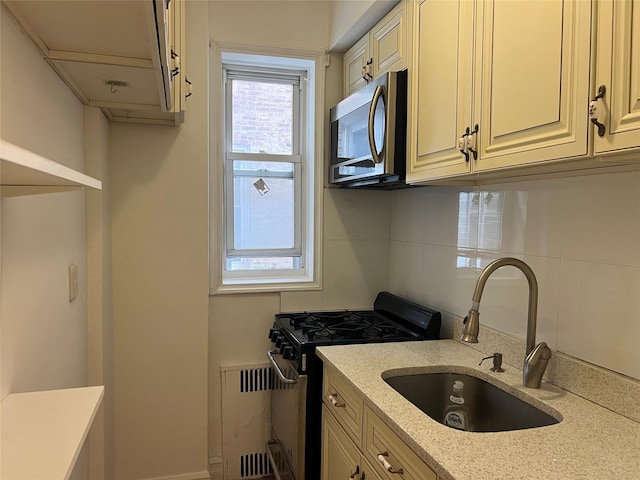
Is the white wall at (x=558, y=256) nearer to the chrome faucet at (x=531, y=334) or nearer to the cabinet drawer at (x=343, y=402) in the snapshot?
the chrome faucet at (x=531, y=334)

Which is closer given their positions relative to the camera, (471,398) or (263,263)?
(471,398)

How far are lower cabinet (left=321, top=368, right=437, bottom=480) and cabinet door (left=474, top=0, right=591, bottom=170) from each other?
0.83 m

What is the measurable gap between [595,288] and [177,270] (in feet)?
5.88

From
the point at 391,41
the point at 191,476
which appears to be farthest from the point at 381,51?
the point at 191,476

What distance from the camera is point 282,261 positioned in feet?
9.36

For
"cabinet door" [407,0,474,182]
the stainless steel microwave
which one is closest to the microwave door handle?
the stainless steel microwave

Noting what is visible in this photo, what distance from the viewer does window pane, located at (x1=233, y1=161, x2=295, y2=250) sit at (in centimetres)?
276

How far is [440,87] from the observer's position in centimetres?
166

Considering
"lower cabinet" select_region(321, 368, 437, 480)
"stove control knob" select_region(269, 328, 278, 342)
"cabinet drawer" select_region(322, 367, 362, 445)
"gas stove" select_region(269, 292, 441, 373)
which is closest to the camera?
"lower cabinet" select_region(321, 368, 437, 480)

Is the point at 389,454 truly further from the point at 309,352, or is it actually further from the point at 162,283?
the point at 162,283

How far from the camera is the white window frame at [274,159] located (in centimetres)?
254

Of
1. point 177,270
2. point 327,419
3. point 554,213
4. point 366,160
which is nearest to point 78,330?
point 177,270

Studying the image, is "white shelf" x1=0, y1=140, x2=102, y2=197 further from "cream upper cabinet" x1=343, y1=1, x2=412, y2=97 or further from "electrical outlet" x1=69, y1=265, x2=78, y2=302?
"cream upper cabinet" x1=343, y1=1, x2=412, y2=97

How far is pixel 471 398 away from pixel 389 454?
0.49m
